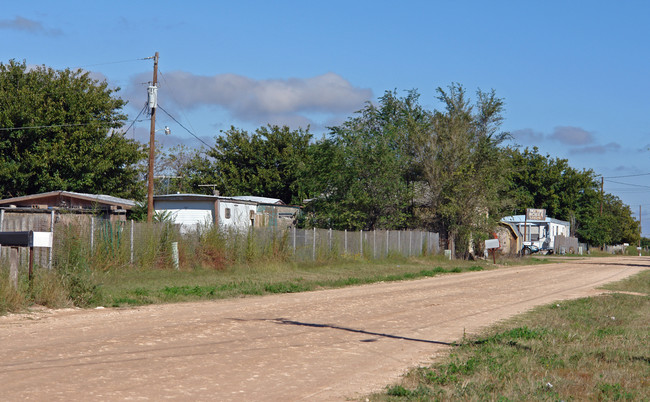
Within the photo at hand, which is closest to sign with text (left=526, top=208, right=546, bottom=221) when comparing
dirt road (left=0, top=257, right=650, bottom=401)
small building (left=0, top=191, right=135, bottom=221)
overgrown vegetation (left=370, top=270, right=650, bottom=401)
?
small building (left=0, top=191, right=135, bottom=221)

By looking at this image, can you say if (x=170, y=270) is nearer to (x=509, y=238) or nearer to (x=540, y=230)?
(x=509, y=238)

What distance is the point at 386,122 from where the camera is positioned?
50656mm

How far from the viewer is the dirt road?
288 inches

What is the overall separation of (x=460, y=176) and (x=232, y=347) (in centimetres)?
3475

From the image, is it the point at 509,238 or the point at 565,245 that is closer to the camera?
the point at 509,238

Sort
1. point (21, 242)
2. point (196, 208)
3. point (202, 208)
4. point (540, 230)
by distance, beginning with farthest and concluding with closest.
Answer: point (540, 230)
point (196, 208)
point (202, 208)
point (21, 242)

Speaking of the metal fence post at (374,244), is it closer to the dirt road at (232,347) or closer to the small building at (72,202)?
the small building at (72,202)

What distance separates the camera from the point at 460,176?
4312cm

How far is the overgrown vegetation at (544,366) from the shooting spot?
7441 millimetres

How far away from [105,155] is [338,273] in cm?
2420

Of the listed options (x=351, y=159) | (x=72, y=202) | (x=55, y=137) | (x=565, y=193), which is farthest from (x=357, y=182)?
(x=565, y=193)

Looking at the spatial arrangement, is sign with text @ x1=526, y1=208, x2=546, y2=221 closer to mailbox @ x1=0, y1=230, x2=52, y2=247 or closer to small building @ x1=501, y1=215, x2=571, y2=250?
small building @ x1=501, y1=215, x2=571, y2=250

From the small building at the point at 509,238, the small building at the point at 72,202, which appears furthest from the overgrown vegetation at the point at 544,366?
the small building at the point at 509,238

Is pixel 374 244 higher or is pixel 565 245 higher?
pixel 374 244
